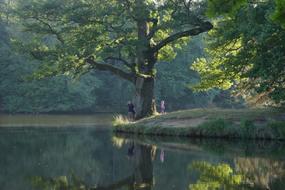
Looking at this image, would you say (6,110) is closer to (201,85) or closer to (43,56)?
(43,56)

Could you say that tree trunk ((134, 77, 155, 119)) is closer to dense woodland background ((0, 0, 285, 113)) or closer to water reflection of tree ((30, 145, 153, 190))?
dense woodland background ((0, 0, 285, 113))

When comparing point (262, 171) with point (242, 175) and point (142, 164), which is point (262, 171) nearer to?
point (242, 175)

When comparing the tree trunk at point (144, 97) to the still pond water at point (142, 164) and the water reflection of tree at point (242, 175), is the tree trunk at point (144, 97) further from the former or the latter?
the water reflection of tree at point (242, 175)

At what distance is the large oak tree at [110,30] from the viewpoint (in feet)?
89.2

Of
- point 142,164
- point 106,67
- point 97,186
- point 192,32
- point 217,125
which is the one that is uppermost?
point 192,32

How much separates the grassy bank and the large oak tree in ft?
13.9

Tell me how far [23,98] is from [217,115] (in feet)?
116

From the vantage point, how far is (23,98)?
5584 centimetres

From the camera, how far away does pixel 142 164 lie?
14266mm

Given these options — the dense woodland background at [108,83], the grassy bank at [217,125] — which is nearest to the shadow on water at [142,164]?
the grassy bank at [217,125]

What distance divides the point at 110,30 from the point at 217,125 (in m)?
9.51

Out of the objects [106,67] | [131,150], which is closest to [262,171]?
[131,150]

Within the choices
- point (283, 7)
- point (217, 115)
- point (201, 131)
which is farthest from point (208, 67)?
point (283, 7)

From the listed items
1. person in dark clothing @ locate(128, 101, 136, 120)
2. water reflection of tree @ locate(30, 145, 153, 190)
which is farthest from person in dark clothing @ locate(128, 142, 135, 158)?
person in dark clothing @ locate(128, 101, 136, 120)
